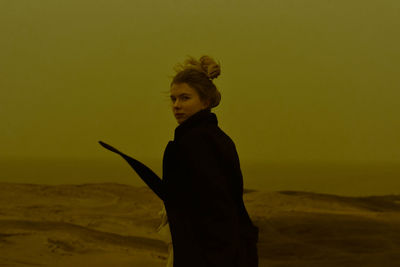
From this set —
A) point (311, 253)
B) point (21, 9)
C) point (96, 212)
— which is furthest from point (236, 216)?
point (21, 9)

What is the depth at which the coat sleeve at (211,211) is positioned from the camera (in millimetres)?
1029

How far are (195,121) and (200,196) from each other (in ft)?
0.62

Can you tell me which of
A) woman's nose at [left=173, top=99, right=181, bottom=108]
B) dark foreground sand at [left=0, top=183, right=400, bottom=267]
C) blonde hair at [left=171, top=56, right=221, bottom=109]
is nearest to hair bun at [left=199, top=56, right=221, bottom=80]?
blonde hair at [left=171, top=56, right=221, bottom=109]

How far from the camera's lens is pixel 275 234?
3.46 metres

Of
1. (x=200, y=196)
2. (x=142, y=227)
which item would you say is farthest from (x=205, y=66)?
(x=142, y=227)

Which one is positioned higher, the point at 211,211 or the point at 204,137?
the point at 204,137

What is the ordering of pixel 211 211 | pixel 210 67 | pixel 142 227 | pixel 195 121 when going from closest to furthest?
pixel 211 211, pixel 195 121, pixel 210 67, pixel 142 227

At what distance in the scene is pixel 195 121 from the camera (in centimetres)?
114

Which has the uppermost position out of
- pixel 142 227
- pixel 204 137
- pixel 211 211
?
pixel 204 137

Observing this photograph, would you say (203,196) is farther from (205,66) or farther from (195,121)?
(205,66)

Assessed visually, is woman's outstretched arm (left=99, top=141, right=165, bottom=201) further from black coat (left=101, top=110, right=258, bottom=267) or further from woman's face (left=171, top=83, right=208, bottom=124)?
woman's face (left=171, top=83, right=208, bottom=124)

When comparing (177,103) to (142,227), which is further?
(142,227)

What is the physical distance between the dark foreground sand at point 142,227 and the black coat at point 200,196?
1.81 meters

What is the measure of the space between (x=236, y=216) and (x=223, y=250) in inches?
3.5
